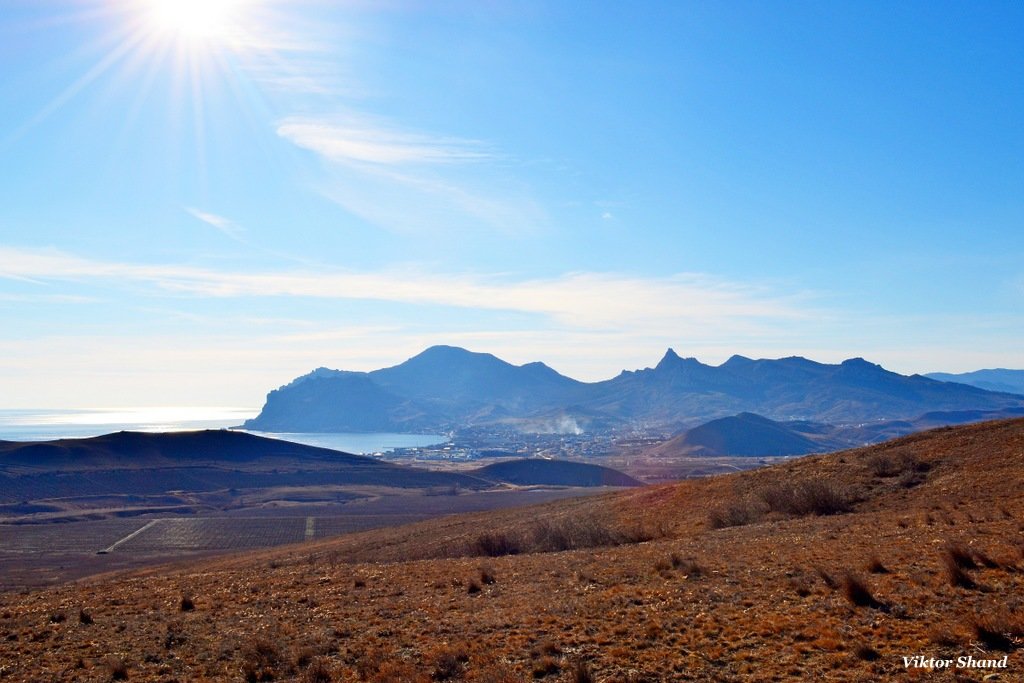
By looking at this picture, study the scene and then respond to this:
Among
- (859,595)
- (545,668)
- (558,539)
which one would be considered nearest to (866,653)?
(859,595)

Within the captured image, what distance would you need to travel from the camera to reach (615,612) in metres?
14.7

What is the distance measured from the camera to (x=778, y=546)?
2066 cm

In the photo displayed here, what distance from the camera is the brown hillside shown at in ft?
37.4

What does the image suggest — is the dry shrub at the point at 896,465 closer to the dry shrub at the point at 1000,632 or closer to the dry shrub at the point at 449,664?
the dry shrub at the point at 1000,632

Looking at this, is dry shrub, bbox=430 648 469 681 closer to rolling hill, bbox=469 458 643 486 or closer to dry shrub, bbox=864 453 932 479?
dry shrub, bbox=864 453 932 479

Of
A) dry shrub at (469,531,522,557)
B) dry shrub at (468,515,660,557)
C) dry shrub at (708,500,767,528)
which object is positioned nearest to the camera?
dry shrub at (468,515,660,557)

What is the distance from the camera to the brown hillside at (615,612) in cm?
1141

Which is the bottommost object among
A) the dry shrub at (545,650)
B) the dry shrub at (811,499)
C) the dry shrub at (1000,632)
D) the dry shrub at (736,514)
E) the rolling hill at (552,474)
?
the rolling hill at (552,474)

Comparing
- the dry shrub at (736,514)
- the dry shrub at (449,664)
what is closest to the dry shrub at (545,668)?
the dry shrub at (449,664)

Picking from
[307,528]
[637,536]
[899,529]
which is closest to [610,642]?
[899,529]

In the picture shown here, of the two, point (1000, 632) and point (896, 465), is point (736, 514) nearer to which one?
point (896, 465)

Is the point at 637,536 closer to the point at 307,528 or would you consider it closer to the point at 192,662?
the point at 192,662

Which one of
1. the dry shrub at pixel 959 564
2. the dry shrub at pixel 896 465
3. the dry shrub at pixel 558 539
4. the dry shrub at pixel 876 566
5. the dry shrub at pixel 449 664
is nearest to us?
the dry shrub at pixel 449 664

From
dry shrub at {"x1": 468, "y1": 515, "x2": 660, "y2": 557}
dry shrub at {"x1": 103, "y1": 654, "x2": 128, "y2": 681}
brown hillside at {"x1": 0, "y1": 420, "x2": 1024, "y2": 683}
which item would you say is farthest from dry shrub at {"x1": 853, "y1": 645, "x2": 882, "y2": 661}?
dry shrub at {"x1": 468, "y1": 515, "x2": 660, "y2": 557}
